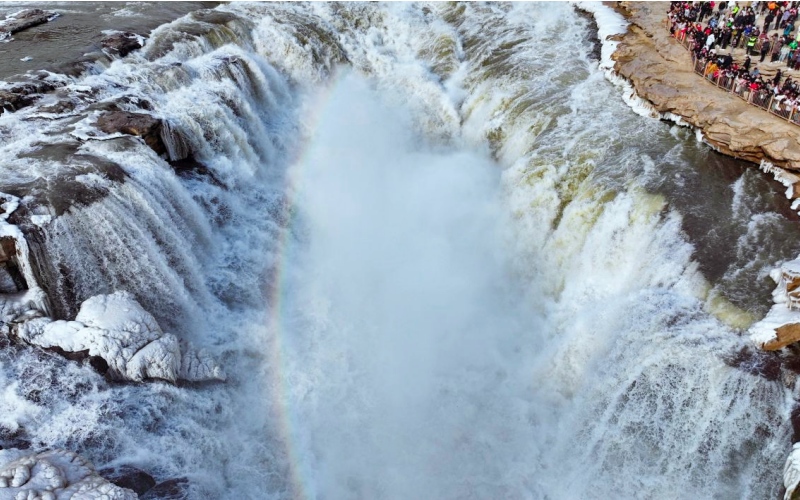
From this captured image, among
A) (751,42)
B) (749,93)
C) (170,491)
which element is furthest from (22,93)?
(751,42)

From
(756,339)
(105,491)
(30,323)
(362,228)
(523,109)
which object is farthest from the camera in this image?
(523,109)

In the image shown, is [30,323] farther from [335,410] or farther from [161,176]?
[335,410]

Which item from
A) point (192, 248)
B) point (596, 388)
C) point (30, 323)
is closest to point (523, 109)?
point (596, 388)

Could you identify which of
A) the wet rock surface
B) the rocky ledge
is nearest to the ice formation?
the rocky ledge

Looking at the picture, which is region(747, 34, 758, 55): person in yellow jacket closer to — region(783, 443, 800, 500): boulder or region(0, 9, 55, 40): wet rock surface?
region(783, 443, 800, 500): boulder

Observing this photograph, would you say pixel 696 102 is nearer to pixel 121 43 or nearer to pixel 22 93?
pixel 121 43

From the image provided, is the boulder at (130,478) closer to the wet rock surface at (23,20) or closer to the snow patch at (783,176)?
the snow patch at (783,176)
